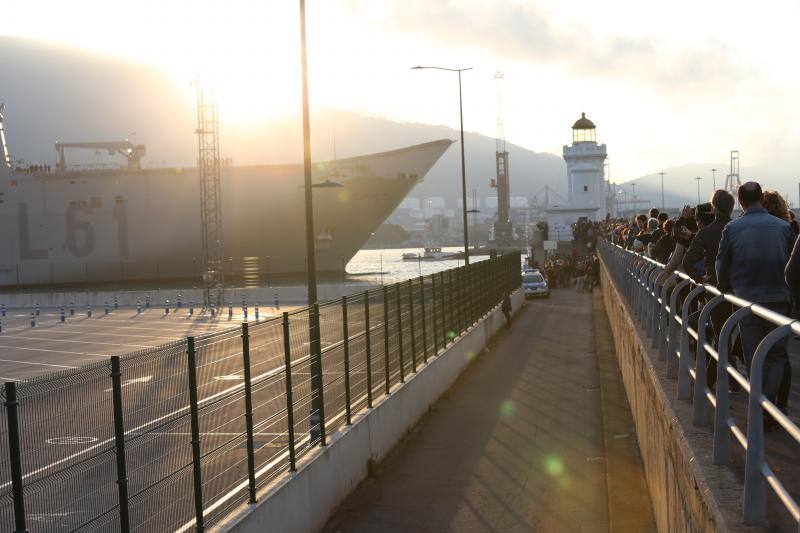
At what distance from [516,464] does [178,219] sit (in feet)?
229

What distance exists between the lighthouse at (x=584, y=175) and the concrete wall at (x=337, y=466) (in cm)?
8300

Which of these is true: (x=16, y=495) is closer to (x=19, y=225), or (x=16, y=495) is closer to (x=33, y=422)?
(x=33, y=422)

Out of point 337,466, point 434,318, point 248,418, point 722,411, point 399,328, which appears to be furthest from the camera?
point 434,318

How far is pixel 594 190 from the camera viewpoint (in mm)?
101562

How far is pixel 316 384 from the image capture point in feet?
37.9

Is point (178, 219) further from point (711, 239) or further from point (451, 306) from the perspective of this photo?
point (711, 239)

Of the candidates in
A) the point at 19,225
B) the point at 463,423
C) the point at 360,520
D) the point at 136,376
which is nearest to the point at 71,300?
the point at 19,225

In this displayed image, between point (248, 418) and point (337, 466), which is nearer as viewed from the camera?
point (248, 418)

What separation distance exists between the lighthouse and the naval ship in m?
23.1

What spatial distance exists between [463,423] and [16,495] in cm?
1187

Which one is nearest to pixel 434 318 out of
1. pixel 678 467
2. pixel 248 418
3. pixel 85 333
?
pixel 248 418

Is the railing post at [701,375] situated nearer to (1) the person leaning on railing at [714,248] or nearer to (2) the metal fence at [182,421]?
(1) the person leaning on railing at [714,248]

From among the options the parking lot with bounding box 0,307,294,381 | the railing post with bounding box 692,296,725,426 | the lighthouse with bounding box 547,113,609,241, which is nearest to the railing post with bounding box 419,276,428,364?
the parking lot with bounding box 0,307,294,381

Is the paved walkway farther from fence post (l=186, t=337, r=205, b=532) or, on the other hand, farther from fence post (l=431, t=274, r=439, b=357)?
fence post (l=186, t=337, r=205, b=532)
